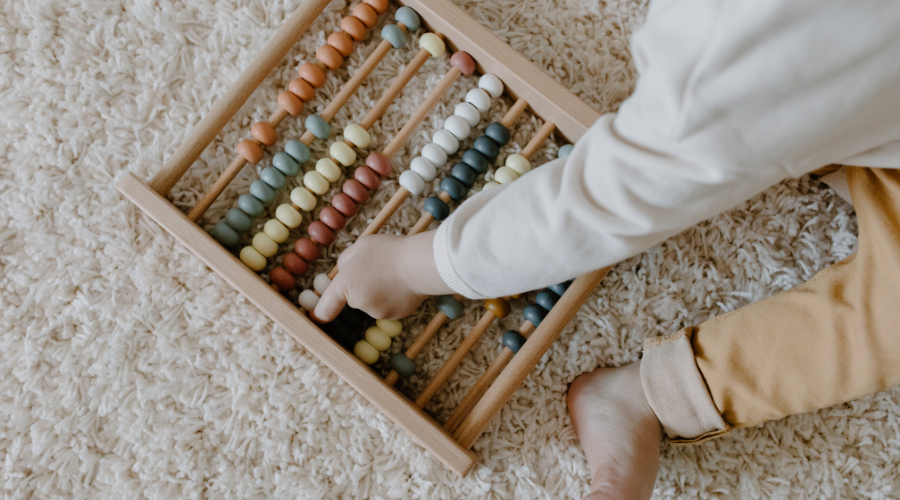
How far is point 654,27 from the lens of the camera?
1.01ft

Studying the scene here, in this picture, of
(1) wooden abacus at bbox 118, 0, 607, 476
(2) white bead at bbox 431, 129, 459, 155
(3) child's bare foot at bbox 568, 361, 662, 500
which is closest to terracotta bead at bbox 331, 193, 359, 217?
(1) wooden abacus at bbox 118, 0, 607, 476

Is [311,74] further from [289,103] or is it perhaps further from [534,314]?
[534,314]

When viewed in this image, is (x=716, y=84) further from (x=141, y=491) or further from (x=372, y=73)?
(x=141, y=491)

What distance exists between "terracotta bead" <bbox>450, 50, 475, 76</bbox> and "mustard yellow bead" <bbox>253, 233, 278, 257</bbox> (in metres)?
0.25

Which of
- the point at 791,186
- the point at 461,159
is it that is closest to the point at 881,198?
the point at 791,186

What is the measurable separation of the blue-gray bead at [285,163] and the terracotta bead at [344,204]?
2.0 inches

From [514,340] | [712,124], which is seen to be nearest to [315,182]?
[514,340]

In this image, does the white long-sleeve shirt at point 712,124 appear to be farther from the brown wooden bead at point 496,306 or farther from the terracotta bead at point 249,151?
the terracotta bead at point 249,151

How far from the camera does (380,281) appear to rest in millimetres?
509

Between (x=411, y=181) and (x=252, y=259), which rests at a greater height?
(x=411, y=181)

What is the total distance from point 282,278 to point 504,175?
23 centimetres

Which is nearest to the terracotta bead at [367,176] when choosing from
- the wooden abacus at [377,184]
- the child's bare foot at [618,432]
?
the wooden abacus at [377,184]

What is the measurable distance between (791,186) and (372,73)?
18.2 inches

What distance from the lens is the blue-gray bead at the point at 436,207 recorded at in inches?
21.4
